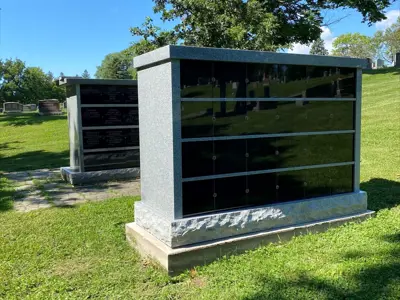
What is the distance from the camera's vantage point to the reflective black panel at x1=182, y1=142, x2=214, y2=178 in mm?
3582

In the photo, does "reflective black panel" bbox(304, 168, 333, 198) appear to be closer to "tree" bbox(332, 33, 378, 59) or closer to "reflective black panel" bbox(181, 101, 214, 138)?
"reflective black panel" bbox(181, 101, 214, 138)

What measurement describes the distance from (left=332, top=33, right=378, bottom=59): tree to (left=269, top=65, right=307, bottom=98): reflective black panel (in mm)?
72330

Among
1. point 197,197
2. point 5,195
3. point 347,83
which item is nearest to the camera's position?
point 197,197

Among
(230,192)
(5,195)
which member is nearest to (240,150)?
(230,192)

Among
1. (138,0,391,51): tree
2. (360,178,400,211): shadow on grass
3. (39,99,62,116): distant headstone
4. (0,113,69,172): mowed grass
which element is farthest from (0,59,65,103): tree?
(360,178,400,211): shadow on grass

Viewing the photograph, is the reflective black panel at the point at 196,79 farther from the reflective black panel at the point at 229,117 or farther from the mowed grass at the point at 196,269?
the mowed grass at the point at 196,269

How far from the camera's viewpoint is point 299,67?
13.4ft

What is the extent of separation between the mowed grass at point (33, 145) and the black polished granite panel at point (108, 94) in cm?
320

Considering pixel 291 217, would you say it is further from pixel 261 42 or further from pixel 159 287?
pixel 261 42

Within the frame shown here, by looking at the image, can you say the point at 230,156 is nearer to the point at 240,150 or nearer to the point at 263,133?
the point at 240,150

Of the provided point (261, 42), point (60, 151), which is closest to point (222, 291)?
point (261, 42)

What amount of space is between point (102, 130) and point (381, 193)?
5253 millimetres

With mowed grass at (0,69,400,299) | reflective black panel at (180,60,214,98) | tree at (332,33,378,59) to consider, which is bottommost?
mowed grass at (0,69,400,299)

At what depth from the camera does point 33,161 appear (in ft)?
36.3
